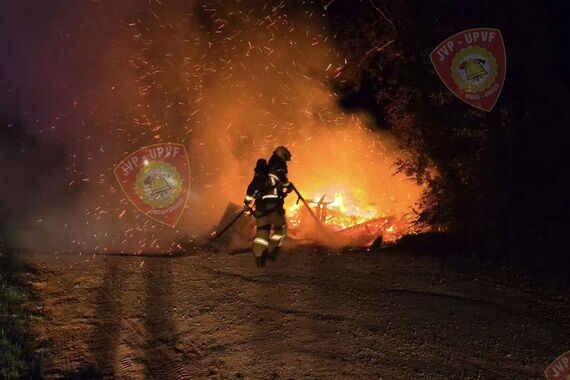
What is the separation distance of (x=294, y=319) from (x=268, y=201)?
2.07 metres

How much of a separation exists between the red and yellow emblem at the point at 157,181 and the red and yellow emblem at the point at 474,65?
626 centimetres

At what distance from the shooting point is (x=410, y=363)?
4484 mm

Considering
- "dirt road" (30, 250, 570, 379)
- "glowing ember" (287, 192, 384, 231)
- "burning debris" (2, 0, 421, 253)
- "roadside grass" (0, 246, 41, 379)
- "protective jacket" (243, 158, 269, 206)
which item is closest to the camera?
"roadside grass" (0, 246, 41, 379)

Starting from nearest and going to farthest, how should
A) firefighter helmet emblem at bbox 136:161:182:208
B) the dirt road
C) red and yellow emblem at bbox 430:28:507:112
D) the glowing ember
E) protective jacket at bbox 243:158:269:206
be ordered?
the dirt road, protective jacket at bbox 243:158:269:206, red and yellow emblem at bbox 430:28:507:112, the glowing ember, firefighter helmet emblem at bbox 136:161:182:208

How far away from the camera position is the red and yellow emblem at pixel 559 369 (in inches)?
177

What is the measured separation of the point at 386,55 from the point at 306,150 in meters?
3.46

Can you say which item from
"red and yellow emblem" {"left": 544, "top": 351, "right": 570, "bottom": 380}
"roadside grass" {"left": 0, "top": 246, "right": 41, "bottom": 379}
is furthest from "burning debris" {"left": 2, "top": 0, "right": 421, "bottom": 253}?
"red and yellow emblem" {"left": 544, "top": 351, "right": 570, "bottom": 380}

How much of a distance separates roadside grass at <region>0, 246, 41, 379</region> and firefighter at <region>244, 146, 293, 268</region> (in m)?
3.13

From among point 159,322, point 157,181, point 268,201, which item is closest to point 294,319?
point 159,322

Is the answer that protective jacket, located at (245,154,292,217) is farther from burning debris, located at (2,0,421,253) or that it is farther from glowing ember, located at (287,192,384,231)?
burning debris, located at (2,0,421,253)

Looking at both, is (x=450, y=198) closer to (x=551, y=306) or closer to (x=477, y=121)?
(x=477, y=121)

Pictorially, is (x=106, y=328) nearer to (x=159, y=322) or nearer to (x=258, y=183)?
(x=159, y=322)

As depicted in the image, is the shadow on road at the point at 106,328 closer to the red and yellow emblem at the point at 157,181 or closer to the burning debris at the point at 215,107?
the red and yellow emblem at the point at 157,181

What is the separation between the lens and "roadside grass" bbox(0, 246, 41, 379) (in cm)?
433
